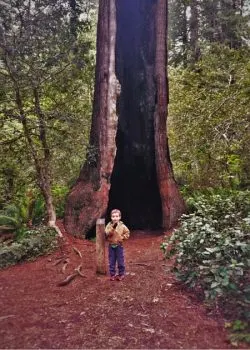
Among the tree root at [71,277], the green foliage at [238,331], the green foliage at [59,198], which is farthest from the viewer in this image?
the green foliage at [59,198]

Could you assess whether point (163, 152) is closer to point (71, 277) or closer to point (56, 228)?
point (56, 228)

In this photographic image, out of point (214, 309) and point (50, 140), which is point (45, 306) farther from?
point (50, 140)

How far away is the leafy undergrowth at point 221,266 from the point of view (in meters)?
4.30

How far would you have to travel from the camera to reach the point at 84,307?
485 centimetres

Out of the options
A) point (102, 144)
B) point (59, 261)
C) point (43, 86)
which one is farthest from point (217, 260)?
point (43, 86)

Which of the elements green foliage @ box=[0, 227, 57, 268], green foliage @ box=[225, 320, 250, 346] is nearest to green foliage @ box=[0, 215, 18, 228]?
green foliage @ box=[0, 227, 57, 268]

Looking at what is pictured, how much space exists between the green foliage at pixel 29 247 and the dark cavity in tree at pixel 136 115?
253cm

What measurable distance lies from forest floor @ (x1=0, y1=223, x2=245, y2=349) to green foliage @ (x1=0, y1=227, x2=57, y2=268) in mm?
342

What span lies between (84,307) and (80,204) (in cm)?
391

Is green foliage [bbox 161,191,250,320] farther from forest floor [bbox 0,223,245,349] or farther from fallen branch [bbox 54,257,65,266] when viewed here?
fallen branch [bbox 54,257,65,266]

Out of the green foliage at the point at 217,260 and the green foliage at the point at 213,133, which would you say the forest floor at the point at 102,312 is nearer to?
the green foliage at the point at 217,260

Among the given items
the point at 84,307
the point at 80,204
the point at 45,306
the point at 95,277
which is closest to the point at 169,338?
the point at 84,307

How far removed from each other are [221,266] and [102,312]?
62.5 inches

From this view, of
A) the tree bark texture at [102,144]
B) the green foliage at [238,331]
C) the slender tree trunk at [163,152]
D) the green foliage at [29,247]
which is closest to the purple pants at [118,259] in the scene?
the green foliage at [29,247]
